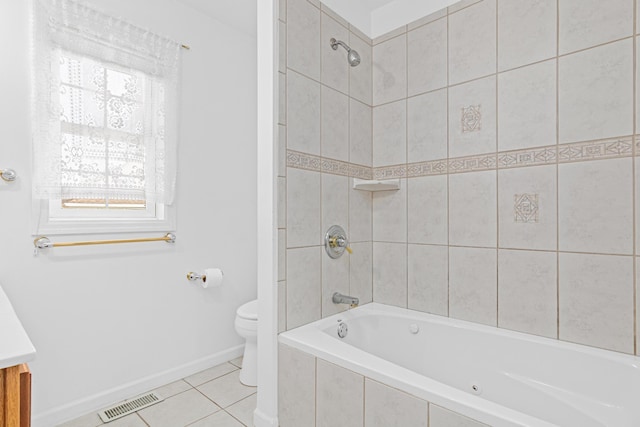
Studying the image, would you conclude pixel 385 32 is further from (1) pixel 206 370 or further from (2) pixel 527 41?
(1) pixel 206 370

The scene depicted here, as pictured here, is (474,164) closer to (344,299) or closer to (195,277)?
(344,299)

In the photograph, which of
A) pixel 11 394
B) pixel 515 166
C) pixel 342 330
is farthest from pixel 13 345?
pixel 515 166

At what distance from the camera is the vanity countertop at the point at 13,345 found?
71 cm

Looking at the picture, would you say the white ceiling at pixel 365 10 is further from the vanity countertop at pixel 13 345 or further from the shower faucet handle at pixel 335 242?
the vanity countertop at pixel 13 345

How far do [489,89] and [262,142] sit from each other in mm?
1183

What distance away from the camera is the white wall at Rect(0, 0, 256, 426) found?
1653 millimetres

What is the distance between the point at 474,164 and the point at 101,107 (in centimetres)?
211

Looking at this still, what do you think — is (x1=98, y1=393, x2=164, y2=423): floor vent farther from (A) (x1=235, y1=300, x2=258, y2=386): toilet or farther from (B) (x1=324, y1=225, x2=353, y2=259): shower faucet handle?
(B) (x1=324, y1=225, x2=353, y2=259): shower faucet handle

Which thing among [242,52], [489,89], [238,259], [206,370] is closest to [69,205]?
[238,259]

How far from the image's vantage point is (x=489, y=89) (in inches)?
66.6

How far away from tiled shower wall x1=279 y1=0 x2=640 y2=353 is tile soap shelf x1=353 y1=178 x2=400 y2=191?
0.06m

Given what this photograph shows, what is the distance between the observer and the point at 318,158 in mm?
1804

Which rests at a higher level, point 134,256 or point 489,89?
point 489,89

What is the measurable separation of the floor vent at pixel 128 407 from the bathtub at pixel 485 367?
3.41 ft
